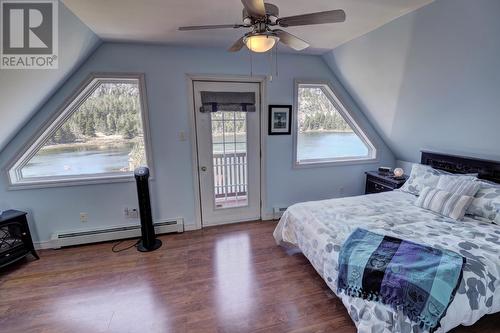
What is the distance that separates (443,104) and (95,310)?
378 cm

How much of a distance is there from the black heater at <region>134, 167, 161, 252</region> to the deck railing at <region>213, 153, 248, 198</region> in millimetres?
942

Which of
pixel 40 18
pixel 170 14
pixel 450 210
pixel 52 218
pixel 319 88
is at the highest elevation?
pixel 170 14

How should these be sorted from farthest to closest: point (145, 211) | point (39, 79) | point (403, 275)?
point (145, 211) → point (39, 79) → point (403, 275)

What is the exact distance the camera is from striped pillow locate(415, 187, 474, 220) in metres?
2.12

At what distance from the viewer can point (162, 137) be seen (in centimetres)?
300

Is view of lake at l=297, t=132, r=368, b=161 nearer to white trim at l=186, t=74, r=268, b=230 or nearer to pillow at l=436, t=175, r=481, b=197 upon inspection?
white trim at l=186, t=74, r=268, b=230

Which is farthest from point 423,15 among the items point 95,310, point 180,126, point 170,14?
point 95,310

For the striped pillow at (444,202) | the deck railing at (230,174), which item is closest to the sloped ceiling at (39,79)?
the deck railing at (230,174)

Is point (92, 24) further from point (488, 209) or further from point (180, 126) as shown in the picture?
point (488, 209)

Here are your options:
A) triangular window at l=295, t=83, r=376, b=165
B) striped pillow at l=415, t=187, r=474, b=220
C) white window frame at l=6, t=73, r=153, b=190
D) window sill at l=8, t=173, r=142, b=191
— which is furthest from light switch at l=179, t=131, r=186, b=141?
striped pillow at l=415, t=187, r=474, b=220

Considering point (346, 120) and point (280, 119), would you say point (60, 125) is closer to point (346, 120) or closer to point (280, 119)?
point (280, 119)

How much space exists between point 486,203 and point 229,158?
276cm

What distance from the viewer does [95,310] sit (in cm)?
192

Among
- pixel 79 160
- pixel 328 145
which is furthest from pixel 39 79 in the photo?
pixel 328 145
